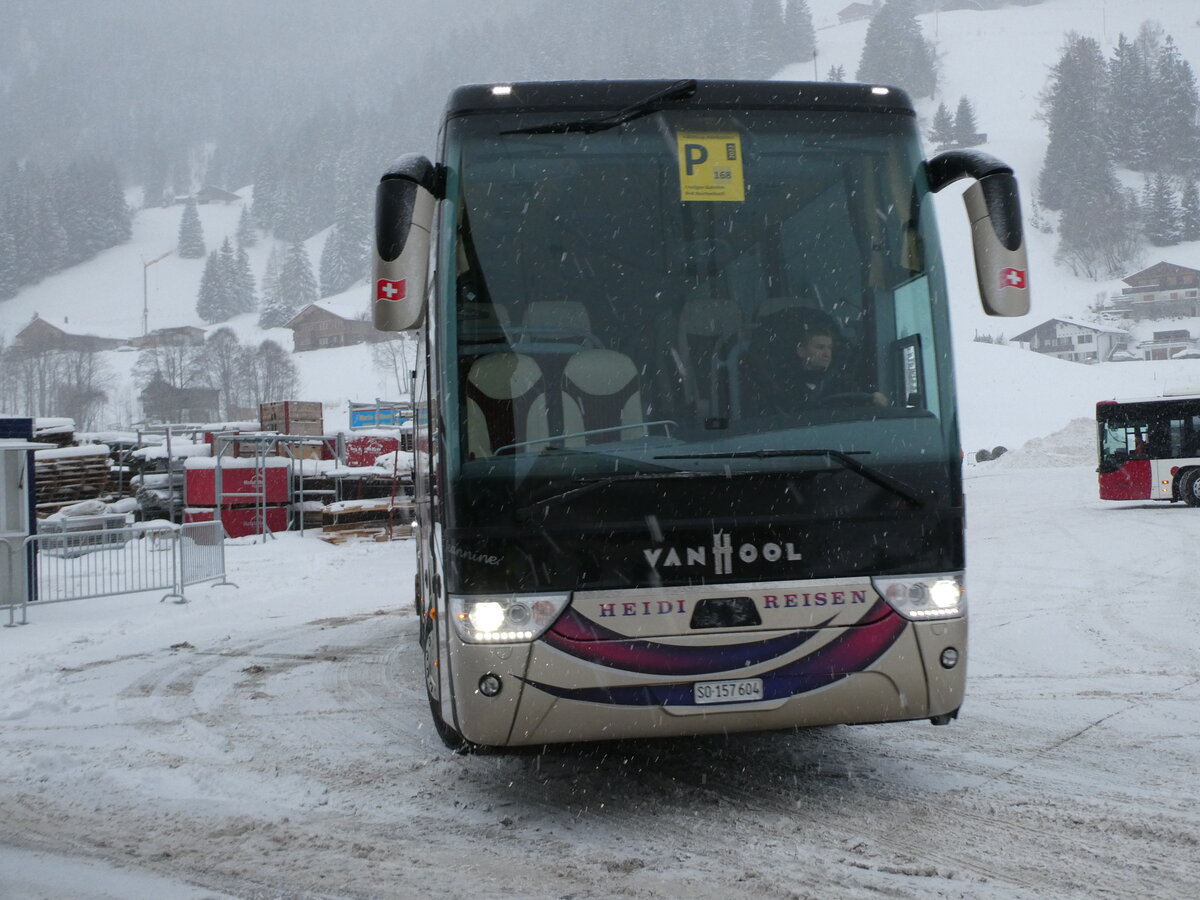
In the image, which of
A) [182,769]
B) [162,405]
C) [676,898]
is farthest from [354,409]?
[162,405]

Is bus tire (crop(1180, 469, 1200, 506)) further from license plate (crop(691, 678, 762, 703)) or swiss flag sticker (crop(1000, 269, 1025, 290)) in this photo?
license plate (crop(691, 678, 762, 703))

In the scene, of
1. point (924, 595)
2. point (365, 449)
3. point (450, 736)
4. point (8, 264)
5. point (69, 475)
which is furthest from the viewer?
point (8, 264)

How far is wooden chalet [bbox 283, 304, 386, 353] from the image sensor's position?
10856 cm

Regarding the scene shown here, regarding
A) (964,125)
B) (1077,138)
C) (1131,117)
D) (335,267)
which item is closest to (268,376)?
(335,267)

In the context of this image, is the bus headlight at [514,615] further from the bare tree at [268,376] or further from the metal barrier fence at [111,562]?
the bare tree at [268,376]

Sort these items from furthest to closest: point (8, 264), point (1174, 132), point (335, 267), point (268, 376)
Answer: point (335, 267)
point (8, 264)
point (1174, 132)
point (268, 376)

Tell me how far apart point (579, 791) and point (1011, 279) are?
2996 millimetres

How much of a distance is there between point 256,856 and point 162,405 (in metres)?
75.2

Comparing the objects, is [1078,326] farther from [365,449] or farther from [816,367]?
[816,367]

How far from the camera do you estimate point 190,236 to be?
16988 cm

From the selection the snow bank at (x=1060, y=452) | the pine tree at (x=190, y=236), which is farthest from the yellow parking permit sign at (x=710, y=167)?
the pine tree at (x=190, y=236)

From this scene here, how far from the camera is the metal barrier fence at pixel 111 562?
12.4m

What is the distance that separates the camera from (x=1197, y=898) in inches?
146

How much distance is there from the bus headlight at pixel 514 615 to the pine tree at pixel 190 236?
176720 mm
